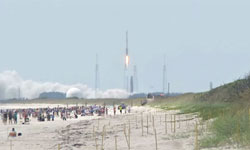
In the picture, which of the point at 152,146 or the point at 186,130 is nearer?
the point at 152,146

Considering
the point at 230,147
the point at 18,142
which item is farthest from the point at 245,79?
the point at 230,147

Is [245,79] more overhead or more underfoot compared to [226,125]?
more overhead

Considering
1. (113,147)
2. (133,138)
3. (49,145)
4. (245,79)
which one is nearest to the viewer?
(113,147)

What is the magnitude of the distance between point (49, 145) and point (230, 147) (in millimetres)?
14085

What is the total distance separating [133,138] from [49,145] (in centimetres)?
580

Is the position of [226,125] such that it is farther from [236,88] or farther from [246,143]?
[236,88]

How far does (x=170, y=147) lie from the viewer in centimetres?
2248

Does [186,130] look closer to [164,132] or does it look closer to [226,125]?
[164,132]

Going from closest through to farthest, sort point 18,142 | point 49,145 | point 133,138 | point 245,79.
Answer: point 133,138 < point 49,145 < point 18,142 < point 245,79

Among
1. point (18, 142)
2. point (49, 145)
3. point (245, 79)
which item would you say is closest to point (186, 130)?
point (49, 145)

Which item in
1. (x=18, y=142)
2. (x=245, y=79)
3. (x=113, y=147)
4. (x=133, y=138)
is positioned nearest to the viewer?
(x=113, y=147)

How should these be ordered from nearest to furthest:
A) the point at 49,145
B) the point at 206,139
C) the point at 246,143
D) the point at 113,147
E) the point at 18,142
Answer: the point at 246,143
the point at 206,139
the point at 113,147
the point at 49,145
the point at 18,142

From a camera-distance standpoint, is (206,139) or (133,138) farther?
(133,138)

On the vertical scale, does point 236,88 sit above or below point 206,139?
above
